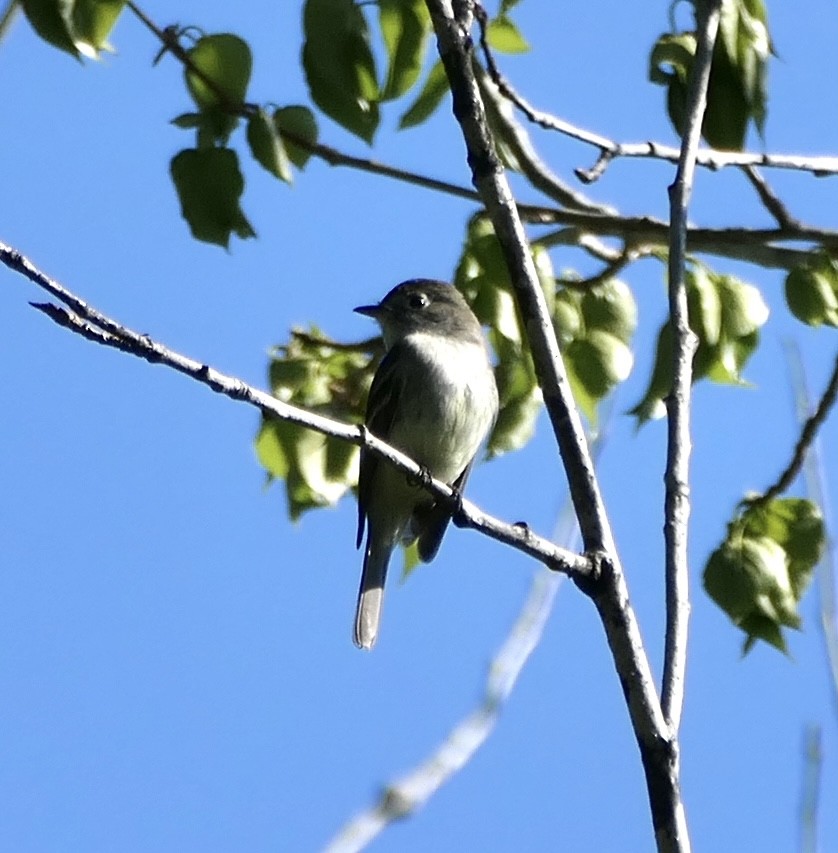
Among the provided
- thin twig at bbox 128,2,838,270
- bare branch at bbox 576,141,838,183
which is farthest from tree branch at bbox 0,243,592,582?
thin twig at bbox 128,2,838,270

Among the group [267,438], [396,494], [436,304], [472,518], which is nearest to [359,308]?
[436,304]

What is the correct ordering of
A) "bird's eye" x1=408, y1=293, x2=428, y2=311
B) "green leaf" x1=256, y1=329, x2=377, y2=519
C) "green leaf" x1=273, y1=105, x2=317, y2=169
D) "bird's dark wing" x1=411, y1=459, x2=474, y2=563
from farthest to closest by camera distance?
1. "bird's eye" x1=408, y1=293, x2=428, y2=311
2. "bird's dark wing" x1=411, y1=459, x2=474, y2=563
3. "green leaf" x1=256, y1=329, x2=377, y2=519
4. "green leaf" x1=273, y1=105, x2=317, y2=169

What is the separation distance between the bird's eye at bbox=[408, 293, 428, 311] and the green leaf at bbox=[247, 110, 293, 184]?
2.02 meters

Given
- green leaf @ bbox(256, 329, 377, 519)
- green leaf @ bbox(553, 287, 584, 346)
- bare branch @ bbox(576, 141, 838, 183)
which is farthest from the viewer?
green leaf @ bbox(553, 287, 584, 346)

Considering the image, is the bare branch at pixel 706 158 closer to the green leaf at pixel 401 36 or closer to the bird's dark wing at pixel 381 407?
the green leaf at pixel 401 36

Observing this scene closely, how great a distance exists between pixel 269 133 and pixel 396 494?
1924 millimetres

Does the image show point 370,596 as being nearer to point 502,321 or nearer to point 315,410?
point 315,410

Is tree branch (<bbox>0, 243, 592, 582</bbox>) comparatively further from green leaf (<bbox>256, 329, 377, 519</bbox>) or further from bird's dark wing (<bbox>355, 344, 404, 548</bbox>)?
bird's dark wing (<bbox>355, 344, 404, 548</bbox>)

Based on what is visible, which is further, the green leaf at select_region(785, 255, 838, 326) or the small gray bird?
the small gray bird

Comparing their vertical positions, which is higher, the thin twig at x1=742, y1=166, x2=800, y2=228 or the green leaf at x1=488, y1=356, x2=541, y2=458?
the thin twig at x1=742, y1=166, x2=800, y2=228

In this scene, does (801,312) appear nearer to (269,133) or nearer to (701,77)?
(701,77)

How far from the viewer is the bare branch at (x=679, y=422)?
275 cm

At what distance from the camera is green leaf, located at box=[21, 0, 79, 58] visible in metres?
3.82

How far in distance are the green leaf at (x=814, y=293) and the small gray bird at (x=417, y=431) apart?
129 cm
